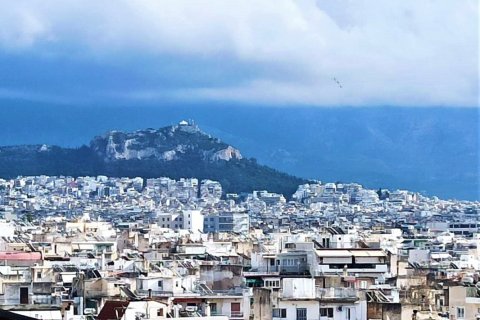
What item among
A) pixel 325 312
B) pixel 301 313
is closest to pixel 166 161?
pixel 301 313

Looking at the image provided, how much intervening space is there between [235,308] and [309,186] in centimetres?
14182

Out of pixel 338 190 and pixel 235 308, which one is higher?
pixel 338 190

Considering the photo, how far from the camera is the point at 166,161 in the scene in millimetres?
177125

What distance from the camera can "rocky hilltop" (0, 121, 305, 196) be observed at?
564 ft

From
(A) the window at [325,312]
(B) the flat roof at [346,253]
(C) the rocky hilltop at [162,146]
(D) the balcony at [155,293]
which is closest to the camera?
(A) the window at [325,312]

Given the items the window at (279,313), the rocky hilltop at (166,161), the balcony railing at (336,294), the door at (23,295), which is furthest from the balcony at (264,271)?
the rocky hilltop at (166,161)

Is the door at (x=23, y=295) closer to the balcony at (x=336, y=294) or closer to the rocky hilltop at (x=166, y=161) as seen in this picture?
the balcony at (x=336, y=294)

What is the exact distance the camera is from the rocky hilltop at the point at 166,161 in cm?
17188

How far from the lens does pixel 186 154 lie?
581 ft

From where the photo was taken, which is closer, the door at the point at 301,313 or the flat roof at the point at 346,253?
the door at the point at 301,313

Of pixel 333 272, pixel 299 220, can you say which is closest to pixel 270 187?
pixel 299 220

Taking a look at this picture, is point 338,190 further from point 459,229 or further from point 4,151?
point 459,229

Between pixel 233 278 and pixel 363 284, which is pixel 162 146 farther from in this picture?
pixel 363 284

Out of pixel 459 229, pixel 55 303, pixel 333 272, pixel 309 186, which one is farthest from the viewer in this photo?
pixel 309 186
